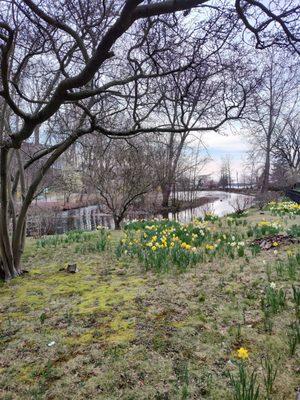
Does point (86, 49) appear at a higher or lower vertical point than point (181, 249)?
higher

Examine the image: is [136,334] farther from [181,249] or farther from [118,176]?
[118,176]

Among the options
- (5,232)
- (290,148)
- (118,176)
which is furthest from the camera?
(290,148)

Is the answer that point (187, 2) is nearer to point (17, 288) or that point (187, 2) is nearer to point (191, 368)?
point (191, 368)

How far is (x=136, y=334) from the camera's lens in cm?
288

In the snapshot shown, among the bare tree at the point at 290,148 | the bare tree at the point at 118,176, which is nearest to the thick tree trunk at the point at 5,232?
the bare tree at the point at 118,176

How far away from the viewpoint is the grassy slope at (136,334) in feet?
7.34

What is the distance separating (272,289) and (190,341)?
3.88 feet

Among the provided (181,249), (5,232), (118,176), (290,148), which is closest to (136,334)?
(181,249)

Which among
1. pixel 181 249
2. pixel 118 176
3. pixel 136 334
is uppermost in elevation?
pixel 118 176

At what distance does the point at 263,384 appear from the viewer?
7.04ft

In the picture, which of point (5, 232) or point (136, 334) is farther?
point (5, 232)

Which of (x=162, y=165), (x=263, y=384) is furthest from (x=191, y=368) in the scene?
(x=162, y=165)

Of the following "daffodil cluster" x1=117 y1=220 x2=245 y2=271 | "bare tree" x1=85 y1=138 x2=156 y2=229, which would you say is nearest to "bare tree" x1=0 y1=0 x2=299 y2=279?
"daffodil cluster" x1=117 y1=220 x2=245 y2=271

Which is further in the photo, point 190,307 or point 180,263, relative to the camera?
point 180,263
